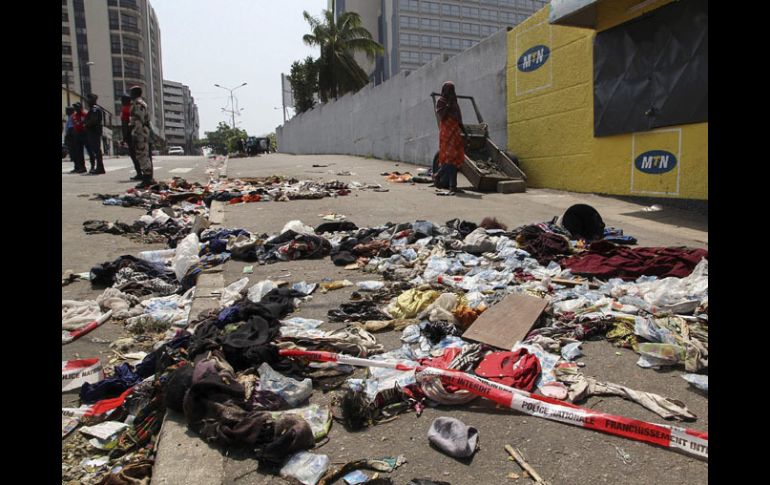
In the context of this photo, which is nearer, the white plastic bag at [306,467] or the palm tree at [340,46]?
the white plastic bag at [306,467]

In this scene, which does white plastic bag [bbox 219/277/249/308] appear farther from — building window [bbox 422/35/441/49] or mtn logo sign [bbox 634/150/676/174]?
building window [bbox 422/35/441/49]

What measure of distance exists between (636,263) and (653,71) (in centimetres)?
491

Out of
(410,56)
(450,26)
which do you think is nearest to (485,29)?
(450,26)

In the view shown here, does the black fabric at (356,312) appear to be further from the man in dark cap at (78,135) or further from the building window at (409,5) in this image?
the building window at (409,5)

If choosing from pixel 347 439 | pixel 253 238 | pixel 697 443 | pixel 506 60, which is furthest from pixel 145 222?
pixel 506 60

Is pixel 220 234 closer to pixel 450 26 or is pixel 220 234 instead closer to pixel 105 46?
pixel 450 26

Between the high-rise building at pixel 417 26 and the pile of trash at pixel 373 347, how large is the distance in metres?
57.1

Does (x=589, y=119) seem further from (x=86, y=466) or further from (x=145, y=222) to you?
(x=86, y=466)

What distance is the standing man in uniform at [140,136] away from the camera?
11.7 metres

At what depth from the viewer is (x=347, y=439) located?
2268 millimetres

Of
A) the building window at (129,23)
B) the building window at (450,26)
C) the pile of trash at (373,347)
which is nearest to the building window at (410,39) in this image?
the building window at (450,26)

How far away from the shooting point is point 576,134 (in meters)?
10.3

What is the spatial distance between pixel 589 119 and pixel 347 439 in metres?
9.14
